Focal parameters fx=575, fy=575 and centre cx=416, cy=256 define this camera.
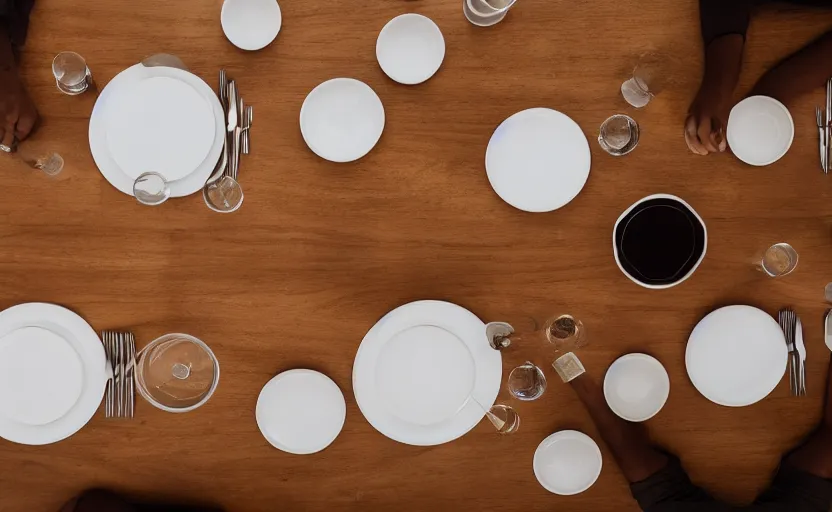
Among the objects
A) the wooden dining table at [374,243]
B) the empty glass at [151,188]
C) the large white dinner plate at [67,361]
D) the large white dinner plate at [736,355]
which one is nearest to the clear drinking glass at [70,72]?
the wooden dining table at [374,243]

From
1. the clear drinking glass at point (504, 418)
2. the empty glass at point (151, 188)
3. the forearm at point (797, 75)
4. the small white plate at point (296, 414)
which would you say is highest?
the forearm at point (797, 75)

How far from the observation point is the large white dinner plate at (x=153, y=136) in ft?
3.40

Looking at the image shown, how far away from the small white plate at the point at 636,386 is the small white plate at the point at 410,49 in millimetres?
662

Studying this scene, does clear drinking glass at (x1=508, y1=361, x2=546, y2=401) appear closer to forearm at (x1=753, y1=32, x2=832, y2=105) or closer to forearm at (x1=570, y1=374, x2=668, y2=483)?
forearm at (x1=570, y1=374, x2=668, y2=483)

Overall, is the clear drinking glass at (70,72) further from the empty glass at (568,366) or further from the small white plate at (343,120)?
the empty glass at (568,366)

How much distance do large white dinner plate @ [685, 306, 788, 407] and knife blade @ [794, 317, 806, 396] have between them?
2 centimetres

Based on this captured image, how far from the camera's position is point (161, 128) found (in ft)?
3.45

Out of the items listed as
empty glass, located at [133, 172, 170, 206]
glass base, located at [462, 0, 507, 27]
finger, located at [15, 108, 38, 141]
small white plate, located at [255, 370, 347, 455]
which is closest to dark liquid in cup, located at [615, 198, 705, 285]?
glass base, located at [462, 0, 507, 27]

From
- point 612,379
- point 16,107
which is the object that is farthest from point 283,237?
point 612,379

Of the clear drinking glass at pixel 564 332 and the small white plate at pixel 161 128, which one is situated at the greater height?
the small white plate at pixel 161 128

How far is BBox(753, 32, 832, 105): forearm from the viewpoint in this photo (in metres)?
1.10

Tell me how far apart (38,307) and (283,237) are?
1.51ft

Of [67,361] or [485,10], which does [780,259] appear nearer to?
[485,10]

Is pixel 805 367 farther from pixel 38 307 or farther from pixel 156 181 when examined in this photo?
pixel 38 307
